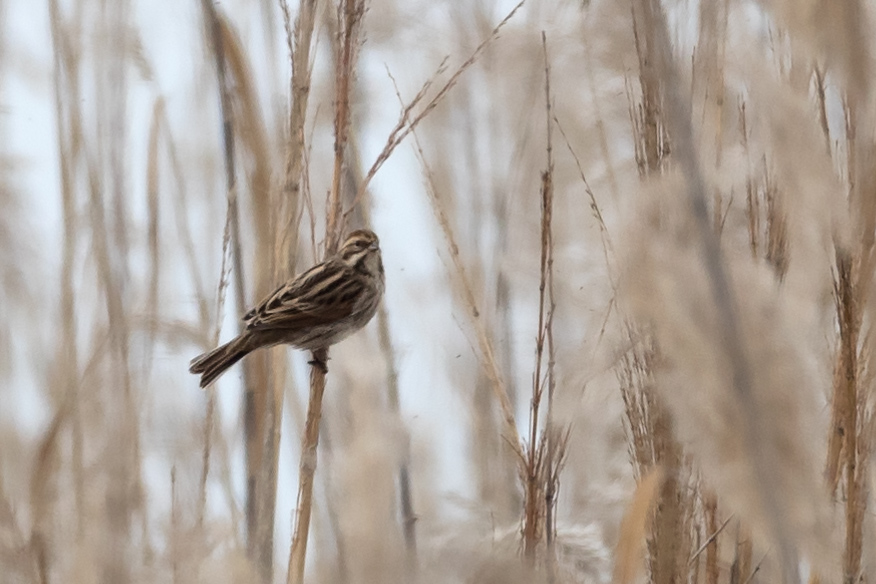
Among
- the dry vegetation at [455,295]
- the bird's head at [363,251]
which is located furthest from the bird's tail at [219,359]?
the bird's head at [363,251]

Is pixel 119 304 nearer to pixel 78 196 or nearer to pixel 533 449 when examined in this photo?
pixel 78 196

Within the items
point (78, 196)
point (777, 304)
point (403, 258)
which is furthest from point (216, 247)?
point (777, 304)

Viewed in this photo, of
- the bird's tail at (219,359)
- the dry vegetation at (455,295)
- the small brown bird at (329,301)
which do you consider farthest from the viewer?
the small brown bird at (329,301)

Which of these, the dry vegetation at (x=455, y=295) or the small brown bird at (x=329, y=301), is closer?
the dry vegetation at (x=455, y=295)

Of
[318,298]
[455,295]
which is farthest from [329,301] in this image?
[455,295]

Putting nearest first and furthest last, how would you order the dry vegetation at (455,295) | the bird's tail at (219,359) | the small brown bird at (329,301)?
the dry vegetation at (455,295) < the bird's tail at (219,359) < the small brown bird at (329,301)

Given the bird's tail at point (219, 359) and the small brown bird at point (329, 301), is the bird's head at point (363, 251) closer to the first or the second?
the small brown bird at point (329, 301)

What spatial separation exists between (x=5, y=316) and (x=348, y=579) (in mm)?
672

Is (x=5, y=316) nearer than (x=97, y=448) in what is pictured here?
No

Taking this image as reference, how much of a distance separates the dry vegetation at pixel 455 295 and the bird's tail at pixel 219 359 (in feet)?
0.12

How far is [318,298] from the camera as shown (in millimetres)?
1698

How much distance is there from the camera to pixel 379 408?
1123 mm

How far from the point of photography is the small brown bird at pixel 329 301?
157 cm

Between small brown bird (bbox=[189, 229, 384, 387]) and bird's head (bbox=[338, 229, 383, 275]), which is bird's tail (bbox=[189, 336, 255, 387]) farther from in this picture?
bird's head (bbox=[338, 229, 383, 275])
